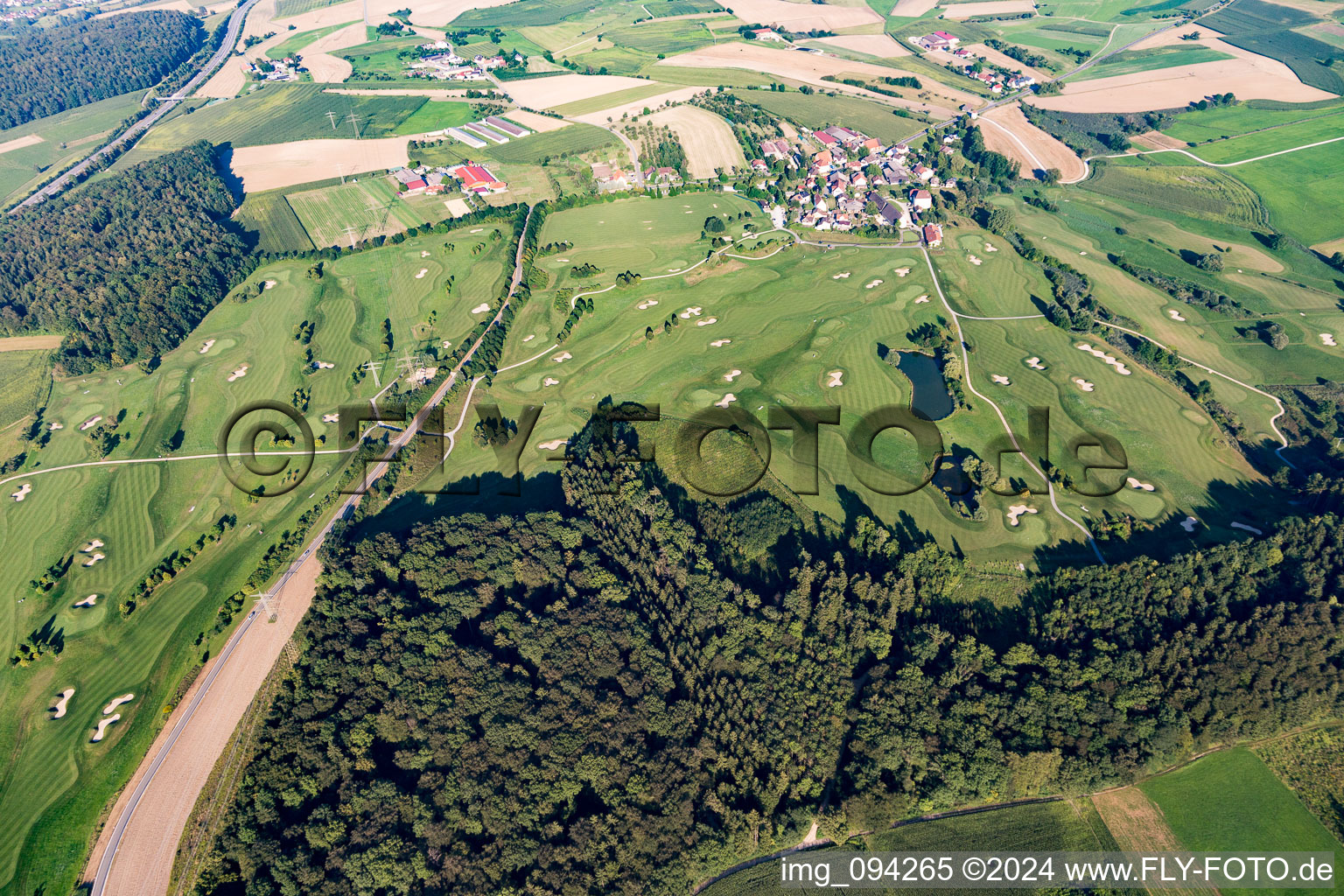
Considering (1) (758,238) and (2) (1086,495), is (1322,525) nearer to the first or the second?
(2) (1086,495)

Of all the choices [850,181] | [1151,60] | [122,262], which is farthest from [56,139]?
[1151,60]

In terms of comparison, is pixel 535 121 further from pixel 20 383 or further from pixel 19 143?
pixel 19 143

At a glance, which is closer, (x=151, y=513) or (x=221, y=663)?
(x=221, y=663)

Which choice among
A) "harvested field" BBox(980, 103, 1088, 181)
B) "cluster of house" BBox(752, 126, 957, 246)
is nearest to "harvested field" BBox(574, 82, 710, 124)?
"cluster of house" BBox(752, 126, 957, 246)

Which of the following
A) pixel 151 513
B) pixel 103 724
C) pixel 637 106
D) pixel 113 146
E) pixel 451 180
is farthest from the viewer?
pixel 637 106

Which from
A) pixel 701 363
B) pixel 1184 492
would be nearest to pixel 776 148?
pixel 701 363
